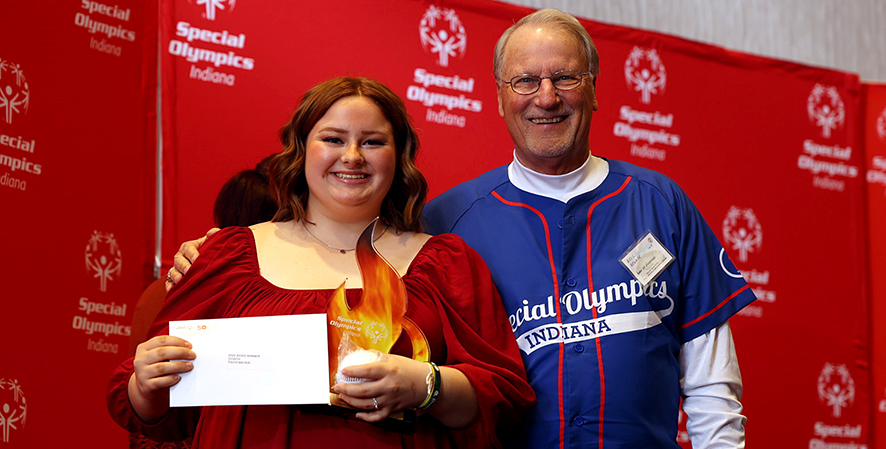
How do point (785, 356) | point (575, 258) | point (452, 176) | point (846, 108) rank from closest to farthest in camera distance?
point (575, 258), point (452, 176), point (785, 356), point (846, 108)

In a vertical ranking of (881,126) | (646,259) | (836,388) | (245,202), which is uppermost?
(881,126)

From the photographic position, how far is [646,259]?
2.10 metres

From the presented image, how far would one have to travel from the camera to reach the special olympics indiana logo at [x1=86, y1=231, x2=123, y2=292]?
9.89ft

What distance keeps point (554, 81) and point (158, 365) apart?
1.14 metres

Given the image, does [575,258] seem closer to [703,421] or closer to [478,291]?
[478,291]

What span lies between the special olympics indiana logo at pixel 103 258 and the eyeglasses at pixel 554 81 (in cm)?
160

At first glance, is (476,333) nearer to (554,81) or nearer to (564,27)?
(554,81)

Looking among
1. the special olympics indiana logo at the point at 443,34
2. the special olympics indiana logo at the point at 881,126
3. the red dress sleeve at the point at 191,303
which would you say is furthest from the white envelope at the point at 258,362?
the special olympics indiana logo at the point at 881,126

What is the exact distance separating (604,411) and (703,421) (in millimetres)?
255

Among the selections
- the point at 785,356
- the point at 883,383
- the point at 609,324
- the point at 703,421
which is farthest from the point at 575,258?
the point at 883,383

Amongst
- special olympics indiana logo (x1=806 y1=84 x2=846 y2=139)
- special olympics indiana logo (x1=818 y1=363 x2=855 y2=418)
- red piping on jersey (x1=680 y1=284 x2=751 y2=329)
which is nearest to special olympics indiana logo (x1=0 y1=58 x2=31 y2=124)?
red piping on jersey (x1=680 y1=284 x2=751 y2=329)

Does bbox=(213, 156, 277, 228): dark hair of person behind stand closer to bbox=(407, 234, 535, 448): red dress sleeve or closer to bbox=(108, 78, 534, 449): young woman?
bbox=(108, 78, 534, 449): young woman

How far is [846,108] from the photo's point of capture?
457 cm

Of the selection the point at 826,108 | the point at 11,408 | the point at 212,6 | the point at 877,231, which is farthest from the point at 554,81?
the point at 877,231
